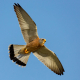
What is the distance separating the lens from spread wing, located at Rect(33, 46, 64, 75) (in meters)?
8.56

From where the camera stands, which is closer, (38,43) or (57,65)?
(38,43)

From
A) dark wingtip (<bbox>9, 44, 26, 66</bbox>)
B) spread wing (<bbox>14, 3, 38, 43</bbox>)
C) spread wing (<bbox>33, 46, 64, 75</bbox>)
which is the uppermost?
spread wing (<bbox>14, 3, 38, 43</bbox>)

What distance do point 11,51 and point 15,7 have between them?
2379mm

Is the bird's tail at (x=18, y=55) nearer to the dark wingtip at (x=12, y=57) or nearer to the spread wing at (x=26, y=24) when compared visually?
the dark wingtip at (x=12, y=57)

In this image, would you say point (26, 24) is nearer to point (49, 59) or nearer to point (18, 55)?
point (18, 55)

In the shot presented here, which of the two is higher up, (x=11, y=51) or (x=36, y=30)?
(x=36, y=30)

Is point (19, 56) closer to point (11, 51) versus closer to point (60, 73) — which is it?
point (11, 51)

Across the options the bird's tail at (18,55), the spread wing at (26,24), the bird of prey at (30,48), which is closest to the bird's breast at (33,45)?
the bird of prey at (30,48)

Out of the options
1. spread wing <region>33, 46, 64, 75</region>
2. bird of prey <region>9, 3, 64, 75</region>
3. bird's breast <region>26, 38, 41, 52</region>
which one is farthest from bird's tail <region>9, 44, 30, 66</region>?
spread wing <region>33, 46, 64, 75</region>

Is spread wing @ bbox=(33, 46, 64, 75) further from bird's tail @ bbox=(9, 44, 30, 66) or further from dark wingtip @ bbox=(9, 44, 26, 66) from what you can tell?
dark wingtip @ bbox=(9, 44, 26, 66)

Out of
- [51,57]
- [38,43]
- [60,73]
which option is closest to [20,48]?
[38,43]

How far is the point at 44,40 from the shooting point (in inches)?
317

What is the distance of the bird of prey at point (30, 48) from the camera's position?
26.0 feet

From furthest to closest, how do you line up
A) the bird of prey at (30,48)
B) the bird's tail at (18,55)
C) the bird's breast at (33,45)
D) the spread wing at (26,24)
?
the bird's tail at (18,55)
the bird's breast at (33,45)
the bird of prey at (30,48)
the spread wing at (26,24)
